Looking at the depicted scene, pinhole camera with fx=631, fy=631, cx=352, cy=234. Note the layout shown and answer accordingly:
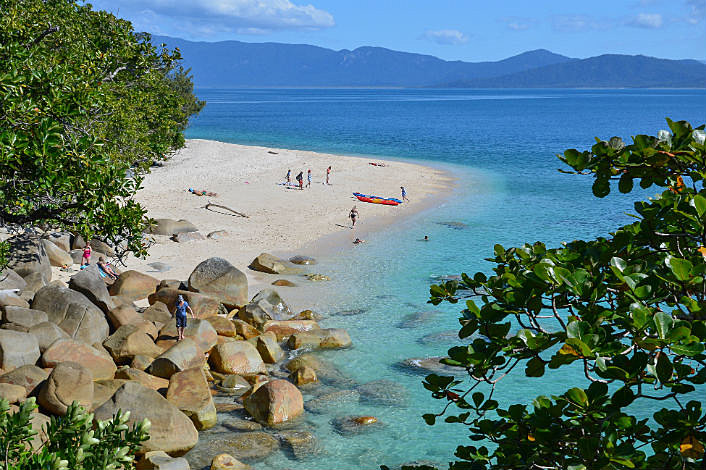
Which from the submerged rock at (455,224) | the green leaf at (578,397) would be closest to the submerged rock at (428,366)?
the green leaf at (578,397)

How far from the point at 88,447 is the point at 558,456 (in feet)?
13.0

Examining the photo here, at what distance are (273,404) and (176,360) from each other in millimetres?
3131

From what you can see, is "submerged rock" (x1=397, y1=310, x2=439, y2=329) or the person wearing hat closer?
the person wearing hat

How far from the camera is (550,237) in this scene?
3625 cm

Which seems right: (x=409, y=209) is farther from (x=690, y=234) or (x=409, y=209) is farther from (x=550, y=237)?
(x=690, y=234)

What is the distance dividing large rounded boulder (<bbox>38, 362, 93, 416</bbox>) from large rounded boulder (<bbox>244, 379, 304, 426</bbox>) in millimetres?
3794

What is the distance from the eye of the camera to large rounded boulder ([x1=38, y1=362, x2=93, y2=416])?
1345 cm

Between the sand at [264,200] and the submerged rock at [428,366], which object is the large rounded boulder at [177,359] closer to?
the submerged rock at [428,366]

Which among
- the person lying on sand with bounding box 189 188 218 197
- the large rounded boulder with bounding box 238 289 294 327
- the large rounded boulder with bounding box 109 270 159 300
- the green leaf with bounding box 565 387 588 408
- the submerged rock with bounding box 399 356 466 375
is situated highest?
the green leaf with bounding box 565 387 588 408

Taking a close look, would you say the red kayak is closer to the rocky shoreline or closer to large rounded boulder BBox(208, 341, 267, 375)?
the rocky shoreline

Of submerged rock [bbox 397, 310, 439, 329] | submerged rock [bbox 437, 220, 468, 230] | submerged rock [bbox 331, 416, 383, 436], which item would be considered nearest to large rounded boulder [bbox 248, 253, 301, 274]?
submerged rock [bbox 397, 310, 439, 329]

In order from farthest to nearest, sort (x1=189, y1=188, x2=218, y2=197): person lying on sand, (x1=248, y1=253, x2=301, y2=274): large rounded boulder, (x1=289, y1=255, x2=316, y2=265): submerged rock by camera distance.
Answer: (x1=189, y1=188, x2=218, y2=197): person lying on sand → (x1=289, y1=255, x2=316, y2=265): submerged rock → (x1=248, y1=253, x2=301, y2=274): large rounded boulder

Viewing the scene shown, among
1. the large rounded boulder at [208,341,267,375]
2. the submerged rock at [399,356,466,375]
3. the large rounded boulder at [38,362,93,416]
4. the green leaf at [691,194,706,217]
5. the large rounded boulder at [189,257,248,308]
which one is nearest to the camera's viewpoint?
the green leaf at [691,194,706,217]

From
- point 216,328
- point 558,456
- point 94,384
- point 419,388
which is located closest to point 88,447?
point 558,456
